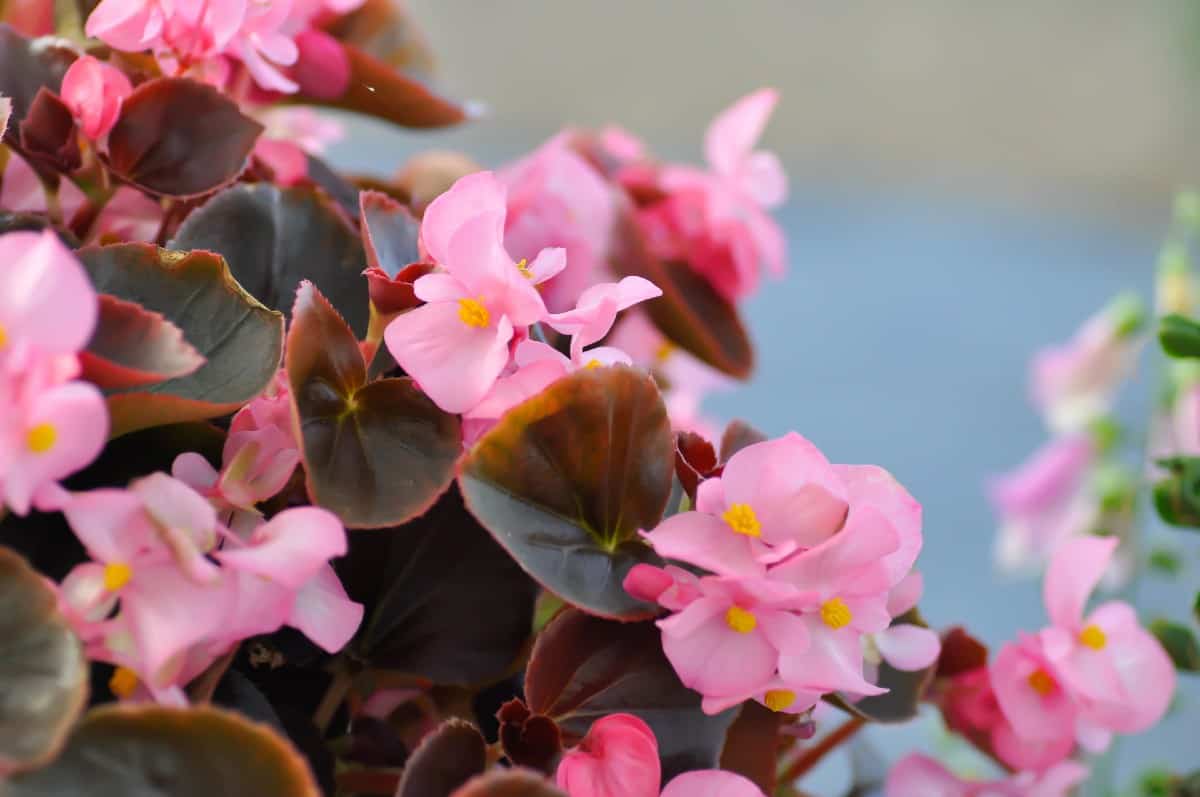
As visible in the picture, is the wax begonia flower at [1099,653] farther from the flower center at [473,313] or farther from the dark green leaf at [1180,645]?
the flower center at [473,313]

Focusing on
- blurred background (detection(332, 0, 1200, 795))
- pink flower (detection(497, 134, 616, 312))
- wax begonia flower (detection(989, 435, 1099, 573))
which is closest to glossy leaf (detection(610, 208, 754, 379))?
pink flower (detection(497, 134, 616, 312))

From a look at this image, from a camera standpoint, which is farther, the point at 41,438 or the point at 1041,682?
the point at 1041,682

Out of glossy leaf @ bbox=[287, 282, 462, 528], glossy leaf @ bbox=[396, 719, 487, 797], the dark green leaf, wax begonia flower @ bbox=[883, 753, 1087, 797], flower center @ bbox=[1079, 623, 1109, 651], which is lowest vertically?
wax begonia flower @ bbox=[883, 753, 1087, 797]

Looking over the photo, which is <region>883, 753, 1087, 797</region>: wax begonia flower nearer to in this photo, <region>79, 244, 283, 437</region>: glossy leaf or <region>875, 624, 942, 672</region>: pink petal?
<region>875, 624, 942, 672</region>: pink petal

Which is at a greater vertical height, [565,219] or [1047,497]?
[565,219]

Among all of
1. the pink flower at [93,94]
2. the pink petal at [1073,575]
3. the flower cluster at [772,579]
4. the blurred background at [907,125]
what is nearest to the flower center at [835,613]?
the flower cluster at [772,579]

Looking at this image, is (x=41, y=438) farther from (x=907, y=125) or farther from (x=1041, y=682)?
(x=907, y=125)

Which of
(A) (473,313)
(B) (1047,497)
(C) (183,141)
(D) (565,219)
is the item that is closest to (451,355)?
(A) (473,313)
